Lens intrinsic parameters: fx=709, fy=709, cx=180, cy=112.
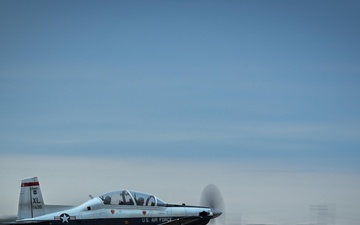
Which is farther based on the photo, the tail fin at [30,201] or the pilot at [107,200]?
the tail fin at [30,201]

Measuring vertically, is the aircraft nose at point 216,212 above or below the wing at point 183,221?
above

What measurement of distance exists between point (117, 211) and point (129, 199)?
90 centimetres

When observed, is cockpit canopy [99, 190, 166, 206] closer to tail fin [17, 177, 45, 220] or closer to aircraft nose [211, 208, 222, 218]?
aircraft nose [211, 208, 222, 218]

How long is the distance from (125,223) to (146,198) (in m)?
1.74

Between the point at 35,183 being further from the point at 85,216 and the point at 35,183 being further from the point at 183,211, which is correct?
the point at 183,211

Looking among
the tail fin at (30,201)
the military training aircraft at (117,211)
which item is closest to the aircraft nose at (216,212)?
the military training aircraft at (117,211)

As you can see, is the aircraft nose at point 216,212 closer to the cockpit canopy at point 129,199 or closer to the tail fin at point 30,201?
the cockpit canopy at point 129,199

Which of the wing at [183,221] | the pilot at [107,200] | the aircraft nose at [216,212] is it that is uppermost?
the pilot at [107,200]

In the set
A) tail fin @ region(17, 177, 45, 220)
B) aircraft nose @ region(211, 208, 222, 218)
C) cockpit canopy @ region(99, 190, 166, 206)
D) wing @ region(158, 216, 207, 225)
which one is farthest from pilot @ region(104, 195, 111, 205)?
aircraft nose @ region(211, 208, 222, 218)

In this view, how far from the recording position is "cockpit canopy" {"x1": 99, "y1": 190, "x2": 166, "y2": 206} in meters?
32.8

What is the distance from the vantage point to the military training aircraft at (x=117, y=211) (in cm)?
3182

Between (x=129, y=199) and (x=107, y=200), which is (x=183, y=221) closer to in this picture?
(x=129, y=199)

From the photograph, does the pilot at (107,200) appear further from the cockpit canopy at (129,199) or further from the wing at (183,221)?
the wing at (183,221)

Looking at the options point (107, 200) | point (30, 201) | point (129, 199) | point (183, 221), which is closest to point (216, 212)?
point (183, 221)
